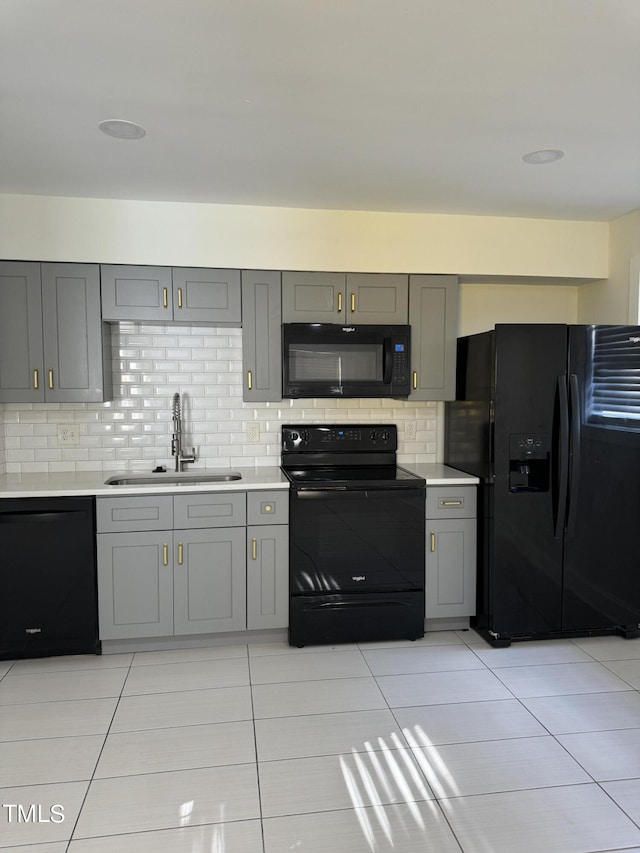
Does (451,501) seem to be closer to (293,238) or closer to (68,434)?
(293,238)

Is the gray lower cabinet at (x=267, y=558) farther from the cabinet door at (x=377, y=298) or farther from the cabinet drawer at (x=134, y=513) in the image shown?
the cabinet door at (x=377, y=298)

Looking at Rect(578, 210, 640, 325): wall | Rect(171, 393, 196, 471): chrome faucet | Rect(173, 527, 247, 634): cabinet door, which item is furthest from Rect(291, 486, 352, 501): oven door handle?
Rect(578, 210, 640, 325): wall

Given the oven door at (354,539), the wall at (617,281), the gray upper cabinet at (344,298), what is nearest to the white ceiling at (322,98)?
the wall at (617,281)

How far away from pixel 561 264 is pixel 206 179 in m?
2.21

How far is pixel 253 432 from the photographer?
384cm

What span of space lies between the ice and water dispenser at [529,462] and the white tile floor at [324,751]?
90 cm

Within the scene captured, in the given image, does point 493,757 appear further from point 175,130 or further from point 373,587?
point 175,130

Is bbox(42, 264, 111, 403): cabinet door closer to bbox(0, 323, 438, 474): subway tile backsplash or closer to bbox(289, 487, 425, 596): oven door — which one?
bbox(0, 323, 438, 474): subway tile backsplash

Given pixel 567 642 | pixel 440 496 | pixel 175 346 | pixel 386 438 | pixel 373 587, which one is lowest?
pixel 567 642

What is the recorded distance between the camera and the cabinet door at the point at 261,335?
3.50 m

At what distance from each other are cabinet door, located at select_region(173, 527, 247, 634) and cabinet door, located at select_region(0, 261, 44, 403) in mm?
1173

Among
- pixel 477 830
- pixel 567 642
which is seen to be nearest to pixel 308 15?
pixel 477 830

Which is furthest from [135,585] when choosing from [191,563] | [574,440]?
[574,440]

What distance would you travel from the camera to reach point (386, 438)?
394 centimetres
